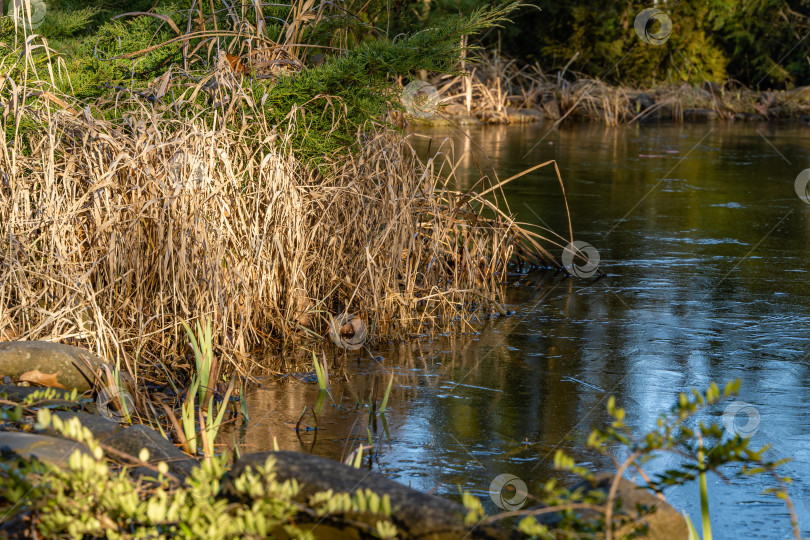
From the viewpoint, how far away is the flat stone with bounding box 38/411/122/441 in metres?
3.00

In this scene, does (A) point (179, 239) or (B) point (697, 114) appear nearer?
(A) point (179, 239)

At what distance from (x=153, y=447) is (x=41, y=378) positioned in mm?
1053

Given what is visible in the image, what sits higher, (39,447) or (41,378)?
(39,447)

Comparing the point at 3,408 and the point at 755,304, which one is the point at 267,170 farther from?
the point at 755,304

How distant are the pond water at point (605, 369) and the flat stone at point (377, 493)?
0.74m

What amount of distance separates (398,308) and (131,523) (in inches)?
118

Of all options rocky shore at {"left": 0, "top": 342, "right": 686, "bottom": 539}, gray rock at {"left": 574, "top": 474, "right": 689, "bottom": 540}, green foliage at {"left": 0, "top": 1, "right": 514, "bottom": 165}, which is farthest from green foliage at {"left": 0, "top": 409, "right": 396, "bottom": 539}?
green foliage at {"left": 0, "top": 1, "right": 514, "bottom": 165}

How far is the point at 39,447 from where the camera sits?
2600 mm

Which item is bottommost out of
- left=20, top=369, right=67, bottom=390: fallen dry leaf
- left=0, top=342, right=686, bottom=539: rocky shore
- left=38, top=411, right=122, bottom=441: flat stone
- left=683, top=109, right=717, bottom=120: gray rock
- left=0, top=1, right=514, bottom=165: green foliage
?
left=683, top=109, right=717, bottom=120: gray rock

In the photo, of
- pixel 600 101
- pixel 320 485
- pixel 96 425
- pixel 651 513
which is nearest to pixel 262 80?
pixel 96 425

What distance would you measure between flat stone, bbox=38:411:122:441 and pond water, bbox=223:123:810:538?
62 cm

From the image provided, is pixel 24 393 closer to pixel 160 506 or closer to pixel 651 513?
pixel 160 506

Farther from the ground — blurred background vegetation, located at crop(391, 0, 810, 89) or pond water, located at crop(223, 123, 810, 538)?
blurred background vegetation, located at crop(391, 0, 810, 89)

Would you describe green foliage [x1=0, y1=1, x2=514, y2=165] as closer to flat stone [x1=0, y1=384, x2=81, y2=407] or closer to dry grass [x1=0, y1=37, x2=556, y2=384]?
dry grass [x1=0, y1=37, x2=556, y2=384]
